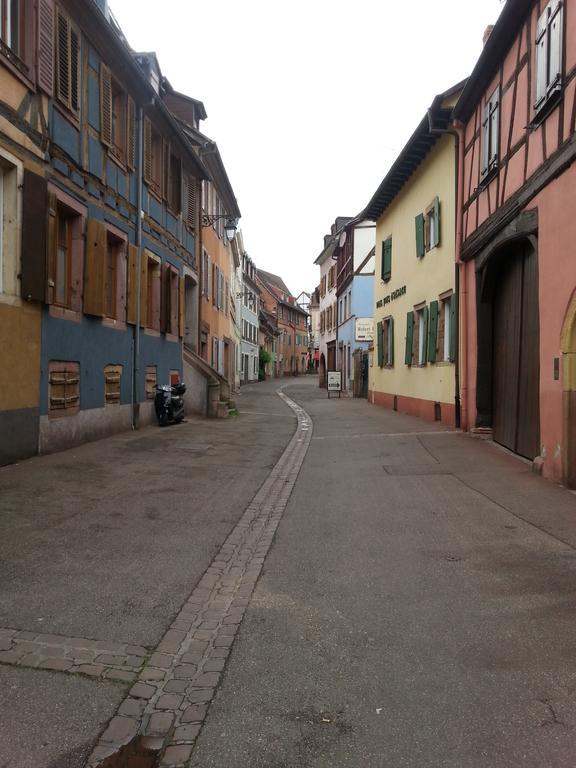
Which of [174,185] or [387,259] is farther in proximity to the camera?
[387,259]

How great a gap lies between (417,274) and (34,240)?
11507mm

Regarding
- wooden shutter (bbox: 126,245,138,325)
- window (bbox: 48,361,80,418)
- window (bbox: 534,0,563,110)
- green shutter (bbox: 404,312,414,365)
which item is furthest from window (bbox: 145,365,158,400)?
window (bbox: 534,0,563,110)

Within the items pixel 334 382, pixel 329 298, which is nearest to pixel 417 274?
pixel 334 382

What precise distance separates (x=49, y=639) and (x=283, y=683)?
4.41ft

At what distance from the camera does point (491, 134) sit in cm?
1138

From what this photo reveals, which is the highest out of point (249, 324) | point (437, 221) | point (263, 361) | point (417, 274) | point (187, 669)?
point (249, 324)

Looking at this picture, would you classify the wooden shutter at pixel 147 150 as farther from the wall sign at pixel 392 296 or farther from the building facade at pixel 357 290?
the building facade at pixel 357 290

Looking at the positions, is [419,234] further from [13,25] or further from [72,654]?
[72,654]

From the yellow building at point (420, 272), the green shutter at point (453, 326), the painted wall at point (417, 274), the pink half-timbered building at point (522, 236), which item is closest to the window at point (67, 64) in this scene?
the pink half-timbered building at point (522, 236)

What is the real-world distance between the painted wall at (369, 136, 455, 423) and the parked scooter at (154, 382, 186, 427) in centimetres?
610

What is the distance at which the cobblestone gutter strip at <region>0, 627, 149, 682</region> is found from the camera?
10.7 ft

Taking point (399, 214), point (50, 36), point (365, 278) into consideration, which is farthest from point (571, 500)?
point (365, 278)

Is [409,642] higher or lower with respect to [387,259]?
lower

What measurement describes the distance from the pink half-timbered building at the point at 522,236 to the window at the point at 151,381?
689cm
